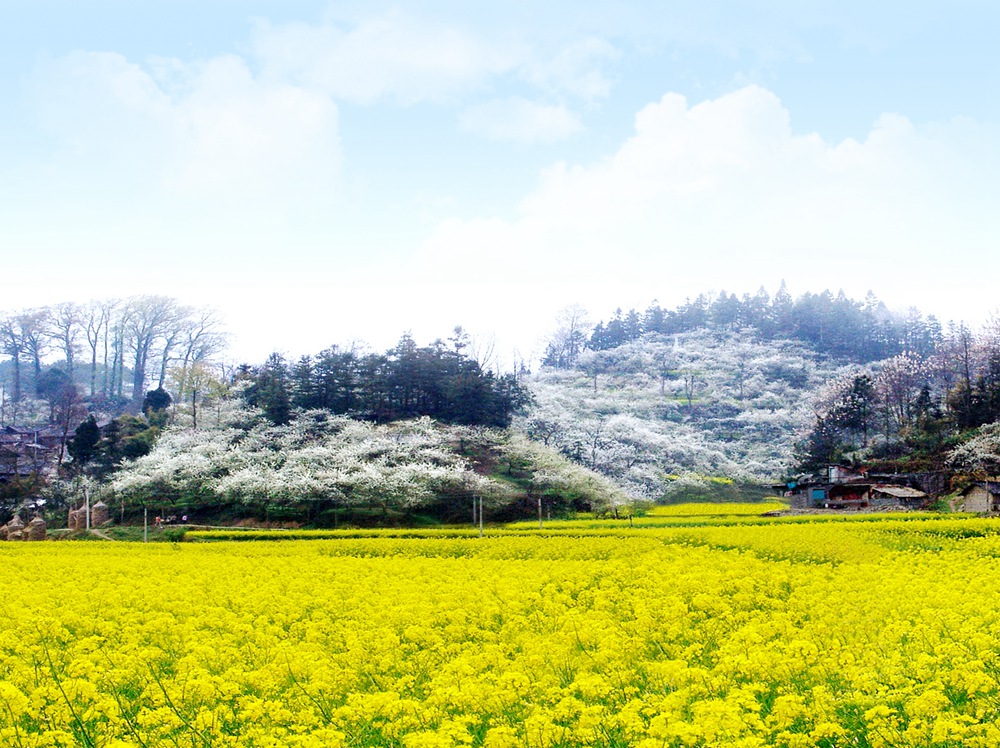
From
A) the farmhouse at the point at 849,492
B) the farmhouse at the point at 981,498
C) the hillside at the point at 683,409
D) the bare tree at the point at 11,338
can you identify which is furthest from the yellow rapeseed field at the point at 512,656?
the bare tree at the point at 11,338

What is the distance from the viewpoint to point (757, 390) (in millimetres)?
88062

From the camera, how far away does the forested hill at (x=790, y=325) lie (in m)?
99.8

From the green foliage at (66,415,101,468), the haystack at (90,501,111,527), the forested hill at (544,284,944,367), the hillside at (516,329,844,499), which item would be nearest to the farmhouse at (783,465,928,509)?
the hillside at (516,329,844,499)

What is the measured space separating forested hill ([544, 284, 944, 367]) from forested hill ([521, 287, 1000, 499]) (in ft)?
0.73

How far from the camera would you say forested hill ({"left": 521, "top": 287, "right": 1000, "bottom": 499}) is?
170 ft

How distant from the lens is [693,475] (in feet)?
183

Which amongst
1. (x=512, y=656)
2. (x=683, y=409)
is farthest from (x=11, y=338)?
(x=512, y=656)

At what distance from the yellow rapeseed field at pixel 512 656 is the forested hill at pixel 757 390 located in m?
36.3

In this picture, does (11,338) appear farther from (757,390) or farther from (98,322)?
(757,390)

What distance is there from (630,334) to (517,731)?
370 feet

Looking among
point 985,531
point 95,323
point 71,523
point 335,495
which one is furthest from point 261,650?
point 95,323

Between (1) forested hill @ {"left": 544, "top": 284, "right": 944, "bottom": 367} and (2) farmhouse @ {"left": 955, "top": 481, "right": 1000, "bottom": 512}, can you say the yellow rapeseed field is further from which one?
(1) forested hill @ {"left": 544, "top": 284, "right": 944, "bottom": 367}

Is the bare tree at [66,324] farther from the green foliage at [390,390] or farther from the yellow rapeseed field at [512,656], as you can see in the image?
the yellow rapeseed field at [512,656]

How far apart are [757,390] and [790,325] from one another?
2667 cm
